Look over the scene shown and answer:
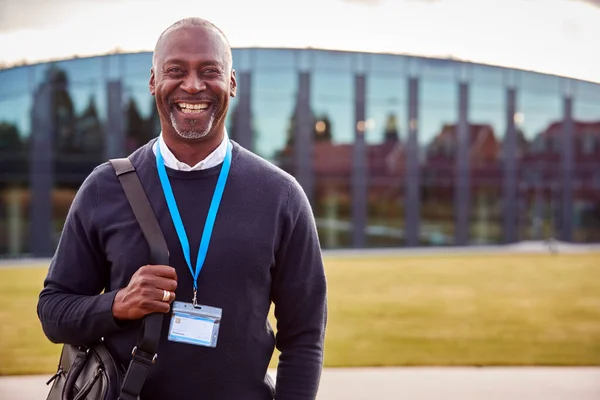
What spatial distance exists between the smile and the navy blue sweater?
0.18 metres

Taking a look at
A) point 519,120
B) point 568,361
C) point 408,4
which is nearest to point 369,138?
point 519,120

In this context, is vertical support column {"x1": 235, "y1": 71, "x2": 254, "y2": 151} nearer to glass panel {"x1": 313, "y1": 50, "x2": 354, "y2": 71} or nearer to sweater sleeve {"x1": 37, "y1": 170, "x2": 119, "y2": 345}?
glass panel {"x1": 313, "y1": 50, "x2": 354, "y2": 71}

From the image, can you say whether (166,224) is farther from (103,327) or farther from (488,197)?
(488,197)

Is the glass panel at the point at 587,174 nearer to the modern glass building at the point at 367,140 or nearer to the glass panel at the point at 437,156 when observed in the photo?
the modern glass building at the point at 367,140

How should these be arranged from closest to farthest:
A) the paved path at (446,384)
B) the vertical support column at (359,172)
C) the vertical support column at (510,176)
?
the paved path at (446,384)
the vertical support column at (359,172)
the vertical support column at (510,176)

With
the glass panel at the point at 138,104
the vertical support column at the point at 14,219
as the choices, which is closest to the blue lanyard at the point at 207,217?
the glass panel at the point at 138,104

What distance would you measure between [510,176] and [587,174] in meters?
4.51

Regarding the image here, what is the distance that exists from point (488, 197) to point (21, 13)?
2968 centimetres

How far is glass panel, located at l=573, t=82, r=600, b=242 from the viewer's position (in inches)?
1315

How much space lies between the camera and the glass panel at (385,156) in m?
30.0

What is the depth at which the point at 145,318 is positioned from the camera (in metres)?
1.82

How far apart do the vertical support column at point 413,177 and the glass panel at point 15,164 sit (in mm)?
16297

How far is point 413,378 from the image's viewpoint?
6148 mm

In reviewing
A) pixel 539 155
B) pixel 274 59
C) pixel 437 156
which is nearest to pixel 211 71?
pixel 274 59
